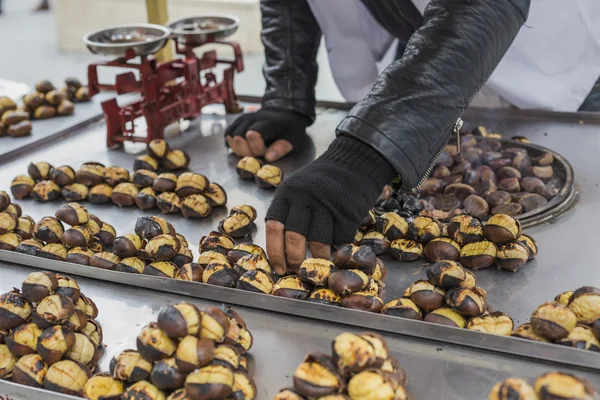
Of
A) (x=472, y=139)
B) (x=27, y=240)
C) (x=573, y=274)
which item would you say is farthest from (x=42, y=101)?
(x=573, y=274)

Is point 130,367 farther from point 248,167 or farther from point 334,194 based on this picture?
point 248,167

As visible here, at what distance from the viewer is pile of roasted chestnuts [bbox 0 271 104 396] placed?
1116mm

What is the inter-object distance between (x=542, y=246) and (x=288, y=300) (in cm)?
73

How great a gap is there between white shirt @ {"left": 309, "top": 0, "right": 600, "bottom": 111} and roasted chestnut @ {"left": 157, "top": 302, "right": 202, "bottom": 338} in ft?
4.98

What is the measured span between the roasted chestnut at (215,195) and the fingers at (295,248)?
0.49m

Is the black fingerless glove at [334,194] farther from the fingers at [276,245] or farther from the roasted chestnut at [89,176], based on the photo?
the roasted chestnut at [89,176]

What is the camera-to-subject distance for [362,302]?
128 cm

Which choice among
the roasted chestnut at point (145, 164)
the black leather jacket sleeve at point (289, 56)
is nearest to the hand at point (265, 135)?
the black leather jacket sleeve at point (289, 56)

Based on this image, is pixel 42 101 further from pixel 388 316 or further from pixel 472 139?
pixel 388 316

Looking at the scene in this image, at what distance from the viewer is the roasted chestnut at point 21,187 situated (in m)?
2.00

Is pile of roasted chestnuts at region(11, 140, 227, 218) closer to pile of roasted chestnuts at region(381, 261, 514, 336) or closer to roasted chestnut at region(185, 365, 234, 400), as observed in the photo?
pile of roasted chestnuts at region(381, 261, 514, 336)

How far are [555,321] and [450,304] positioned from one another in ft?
0.66

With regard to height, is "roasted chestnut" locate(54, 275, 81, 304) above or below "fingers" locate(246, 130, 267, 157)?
above

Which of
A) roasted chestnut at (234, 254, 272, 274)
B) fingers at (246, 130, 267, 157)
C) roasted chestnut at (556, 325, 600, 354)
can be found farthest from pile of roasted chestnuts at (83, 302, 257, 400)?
fingers at (246, 130, 267, 157)
